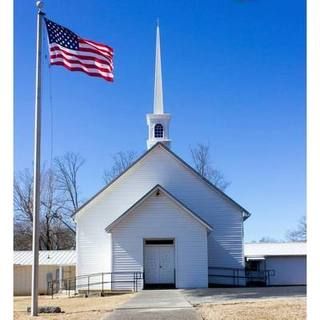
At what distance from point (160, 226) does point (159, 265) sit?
193 centimetres

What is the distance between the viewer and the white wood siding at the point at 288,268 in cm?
3234

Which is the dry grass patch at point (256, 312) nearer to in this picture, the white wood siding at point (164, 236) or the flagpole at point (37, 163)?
the flagpole at point (37, 163)

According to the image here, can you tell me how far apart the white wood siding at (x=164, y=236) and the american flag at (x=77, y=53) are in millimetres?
12415

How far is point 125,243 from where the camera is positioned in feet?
83.3

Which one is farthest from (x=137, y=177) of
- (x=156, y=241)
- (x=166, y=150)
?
(x=156, y=241)

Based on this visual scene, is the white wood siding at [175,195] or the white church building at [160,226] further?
the white wood siding at [175,195]

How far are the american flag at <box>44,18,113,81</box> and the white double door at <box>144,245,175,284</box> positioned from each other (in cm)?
1347

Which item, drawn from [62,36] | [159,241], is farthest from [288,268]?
[62,36]

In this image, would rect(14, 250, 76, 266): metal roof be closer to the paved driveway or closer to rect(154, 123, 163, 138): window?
rect(154, 123, 163, 138): window

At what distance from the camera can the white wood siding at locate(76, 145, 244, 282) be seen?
27.8 metres

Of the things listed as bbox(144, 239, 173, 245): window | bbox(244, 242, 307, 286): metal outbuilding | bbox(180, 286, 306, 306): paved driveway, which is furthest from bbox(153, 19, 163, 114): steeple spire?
bbox(180, 286, 306, 306): paved driveway

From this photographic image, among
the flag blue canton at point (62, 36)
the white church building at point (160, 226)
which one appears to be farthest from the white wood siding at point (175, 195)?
the flag blue canton at point (62, 36)

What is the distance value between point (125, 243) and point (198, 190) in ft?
17.5
